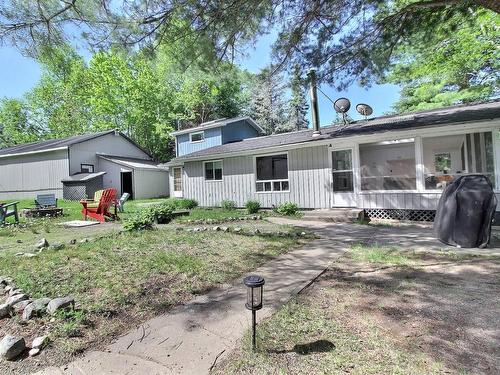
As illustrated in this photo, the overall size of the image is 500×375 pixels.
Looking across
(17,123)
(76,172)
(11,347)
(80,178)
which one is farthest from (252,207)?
(17,123)

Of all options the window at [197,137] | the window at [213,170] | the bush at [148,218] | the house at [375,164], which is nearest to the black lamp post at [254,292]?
the bush at [148,218]

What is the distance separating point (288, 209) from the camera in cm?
1116

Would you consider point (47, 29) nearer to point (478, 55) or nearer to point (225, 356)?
point (225, 356)

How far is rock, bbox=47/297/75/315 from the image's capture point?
3003 mm

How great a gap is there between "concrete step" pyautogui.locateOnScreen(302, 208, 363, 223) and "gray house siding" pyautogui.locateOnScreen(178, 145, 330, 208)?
0.89 metres

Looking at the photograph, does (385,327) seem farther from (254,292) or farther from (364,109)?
(364,109)

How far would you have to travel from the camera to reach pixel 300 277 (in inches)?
164

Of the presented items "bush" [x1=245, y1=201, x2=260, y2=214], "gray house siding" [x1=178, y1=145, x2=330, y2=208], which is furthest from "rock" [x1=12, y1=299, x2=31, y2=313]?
"gray house siding" [x1=178, y1=145, x2=330, y2=208]

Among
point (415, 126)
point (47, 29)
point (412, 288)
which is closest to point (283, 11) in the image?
point (47, 29)

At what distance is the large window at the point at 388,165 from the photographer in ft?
31.3

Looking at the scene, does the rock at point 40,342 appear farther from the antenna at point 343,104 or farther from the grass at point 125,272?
the antenna at point 343,104

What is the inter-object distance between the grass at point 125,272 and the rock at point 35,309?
14 centimetres

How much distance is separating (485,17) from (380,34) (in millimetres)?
3452

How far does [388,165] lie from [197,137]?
14209 millimetres
